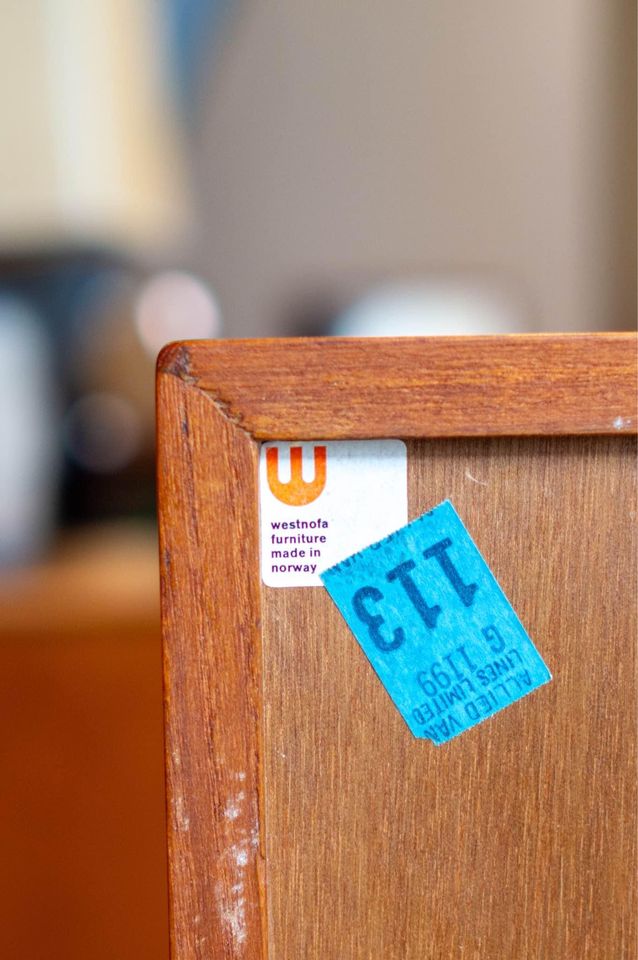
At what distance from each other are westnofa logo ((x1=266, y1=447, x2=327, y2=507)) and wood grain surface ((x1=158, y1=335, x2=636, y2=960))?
11 millimetres

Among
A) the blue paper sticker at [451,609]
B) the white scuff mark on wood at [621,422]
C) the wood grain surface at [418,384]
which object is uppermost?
the wood grain surface at [418,384]

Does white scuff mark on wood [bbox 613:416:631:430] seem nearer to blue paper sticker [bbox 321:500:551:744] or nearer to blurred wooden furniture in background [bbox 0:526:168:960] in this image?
blue paper sticker [bbox 321:500:551:744]

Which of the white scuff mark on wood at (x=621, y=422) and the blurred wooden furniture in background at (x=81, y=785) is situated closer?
the white scuff mark on wood at (x=621, y=422)

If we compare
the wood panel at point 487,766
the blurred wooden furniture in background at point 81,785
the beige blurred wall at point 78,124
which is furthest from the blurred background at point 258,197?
the wood panel at point 487,766

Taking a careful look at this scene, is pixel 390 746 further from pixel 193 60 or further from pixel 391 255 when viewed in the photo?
pixel 193 60

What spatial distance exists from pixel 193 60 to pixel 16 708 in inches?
43.7

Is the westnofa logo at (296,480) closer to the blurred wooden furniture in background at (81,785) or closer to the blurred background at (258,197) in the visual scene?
the blurred wooden furniture in background at (81,785)

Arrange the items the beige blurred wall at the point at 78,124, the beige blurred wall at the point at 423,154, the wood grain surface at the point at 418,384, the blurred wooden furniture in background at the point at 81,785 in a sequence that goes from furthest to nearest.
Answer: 1. the beige blurred wall at the point at 423,154
2. the beige blurred wall at the point at 78,124
3. the blurred wooden furniture in background at the point at 81,785
4. the wood grain surface at the point at 418,384

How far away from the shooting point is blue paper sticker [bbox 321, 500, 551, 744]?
0.36 metres

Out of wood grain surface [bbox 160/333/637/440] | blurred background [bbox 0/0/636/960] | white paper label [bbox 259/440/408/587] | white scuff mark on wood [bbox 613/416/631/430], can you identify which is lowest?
white paper label [bbox 259/440/408/587]

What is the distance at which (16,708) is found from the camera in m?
1.10

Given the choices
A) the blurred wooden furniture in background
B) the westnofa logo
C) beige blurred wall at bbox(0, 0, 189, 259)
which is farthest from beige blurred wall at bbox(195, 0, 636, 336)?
the westnofa logo

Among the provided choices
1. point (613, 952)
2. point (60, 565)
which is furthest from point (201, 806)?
point (60, 565)

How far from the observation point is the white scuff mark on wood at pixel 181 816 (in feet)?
1.15
